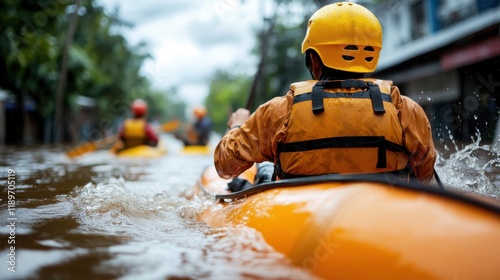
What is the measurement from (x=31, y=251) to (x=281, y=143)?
52.4 inches

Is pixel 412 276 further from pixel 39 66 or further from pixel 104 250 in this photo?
pixel 39 66

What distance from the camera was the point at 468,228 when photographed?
1.61 meters

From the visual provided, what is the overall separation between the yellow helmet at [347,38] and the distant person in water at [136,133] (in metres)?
7.83

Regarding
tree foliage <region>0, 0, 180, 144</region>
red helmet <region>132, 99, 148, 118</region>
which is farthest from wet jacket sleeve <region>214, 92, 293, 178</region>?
tree foliage <region>0, 0, 180, 144</region>

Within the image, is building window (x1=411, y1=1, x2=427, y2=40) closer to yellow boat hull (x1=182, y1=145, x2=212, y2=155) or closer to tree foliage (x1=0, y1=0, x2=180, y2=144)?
yellow boat hull (x1=182, y1=145, x2=212, y2=155)

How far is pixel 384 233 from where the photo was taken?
1717 millimetres

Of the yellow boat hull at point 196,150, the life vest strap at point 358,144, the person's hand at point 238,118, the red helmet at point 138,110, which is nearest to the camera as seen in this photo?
the life vest strap at point 358,144

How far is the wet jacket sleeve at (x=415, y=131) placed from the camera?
97.9 inches

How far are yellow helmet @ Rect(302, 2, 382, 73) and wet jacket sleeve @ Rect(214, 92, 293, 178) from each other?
337 millimetres

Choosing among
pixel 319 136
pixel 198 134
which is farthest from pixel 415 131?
pixel 198 134

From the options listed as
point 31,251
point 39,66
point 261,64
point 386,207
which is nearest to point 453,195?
point 386,207

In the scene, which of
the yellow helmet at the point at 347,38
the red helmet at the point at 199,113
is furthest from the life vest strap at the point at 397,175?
the red helmet at the point at 199,113

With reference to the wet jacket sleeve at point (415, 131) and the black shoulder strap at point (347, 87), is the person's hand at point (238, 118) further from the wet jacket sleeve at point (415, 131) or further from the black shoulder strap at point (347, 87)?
the wet jacket sleeve at point (415, 131)

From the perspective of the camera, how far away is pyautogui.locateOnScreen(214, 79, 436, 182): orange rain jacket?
240 centimetres
